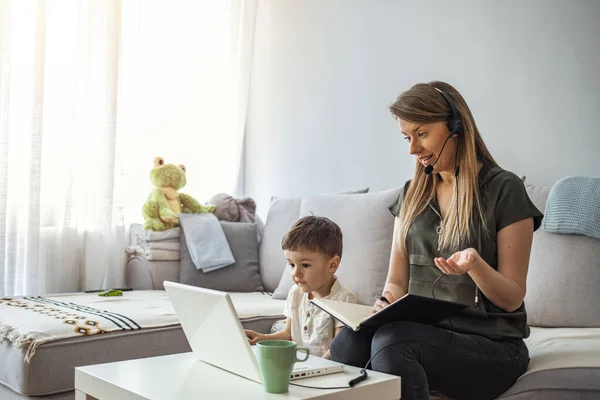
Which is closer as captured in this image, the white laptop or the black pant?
the white laptop

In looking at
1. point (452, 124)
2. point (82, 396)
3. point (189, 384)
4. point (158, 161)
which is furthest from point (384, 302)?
point (158, 161)

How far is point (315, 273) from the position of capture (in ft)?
5.55

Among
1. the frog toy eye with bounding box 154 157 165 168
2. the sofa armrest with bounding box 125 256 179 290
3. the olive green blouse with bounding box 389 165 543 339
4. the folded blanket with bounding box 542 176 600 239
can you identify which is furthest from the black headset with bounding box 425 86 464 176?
the frog toy eye with bounding box 154 157 165 168

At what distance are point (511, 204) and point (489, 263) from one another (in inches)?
5.6

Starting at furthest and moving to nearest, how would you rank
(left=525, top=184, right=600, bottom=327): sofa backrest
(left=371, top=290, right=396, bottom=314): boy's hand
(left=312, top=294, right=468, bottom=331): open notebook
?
1. (left=525, top=184, right=600, bottom=327): sofa backrest
2. (left=371, top=290, right=396, bottom=314): boy's hand
3. (left=312, top=294, right=468, bottom=331): open notebook

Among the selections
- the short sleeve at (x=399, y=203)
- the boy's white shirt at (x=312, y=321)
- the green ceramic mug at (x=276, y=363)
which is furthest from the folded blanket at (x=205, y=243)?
the green ceramic mug at (x=276, y=363)

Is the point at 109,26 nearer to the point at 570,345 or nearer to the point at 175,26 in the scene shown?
the point at 175,26

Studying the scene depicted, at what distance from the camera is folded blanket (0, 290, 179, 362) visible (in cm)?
183

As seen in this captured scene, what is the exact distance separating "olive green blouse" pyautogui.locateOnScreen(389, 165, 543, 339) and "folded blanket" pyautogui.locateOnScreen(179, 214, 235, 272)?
56.5 inches

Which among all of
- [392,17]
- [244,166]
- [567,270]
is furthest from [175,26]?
[567,270]

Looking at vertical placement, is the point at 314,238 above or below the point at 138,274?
above

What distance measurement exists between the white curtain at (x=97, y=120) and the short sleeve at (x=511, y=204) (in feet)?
6.71

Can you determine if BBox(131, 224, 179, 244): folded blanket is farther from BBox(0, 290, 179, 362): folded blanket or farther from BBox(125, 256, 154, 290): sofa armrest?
BBox(0, 290, 179, 362): folded blanket

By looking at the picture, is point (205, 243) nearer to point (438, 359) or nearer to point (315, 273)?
point (315, 273)
